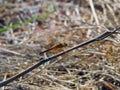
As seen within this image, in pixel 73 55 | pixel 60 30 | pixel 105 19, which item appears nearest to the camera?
pixel 73 55

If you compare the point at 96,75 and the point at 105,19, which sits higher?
the point at 105,19

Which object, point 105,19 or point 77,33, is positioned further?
point 105,19

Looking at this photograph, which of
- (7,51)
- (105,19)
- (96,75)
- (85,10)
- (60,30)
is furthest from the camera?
(85,10)

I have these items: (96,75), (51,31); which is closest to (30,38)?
(51,31)

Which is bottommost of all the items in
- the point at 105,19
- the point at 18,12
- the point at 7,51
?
the point at 7,51

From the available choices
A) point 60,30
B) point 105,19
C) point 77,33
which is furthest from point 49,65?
point 105,19

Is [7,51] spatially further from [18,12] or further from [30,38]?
[18,12]

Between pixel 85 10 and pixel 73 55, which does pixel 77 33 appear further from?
pixel 85 10

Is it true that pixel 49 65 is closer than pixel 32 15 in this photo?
Yes

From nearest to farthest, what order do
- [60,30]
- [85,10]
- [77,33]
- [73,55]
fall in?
[73,55], [77,33], [60,30], [85,10]
